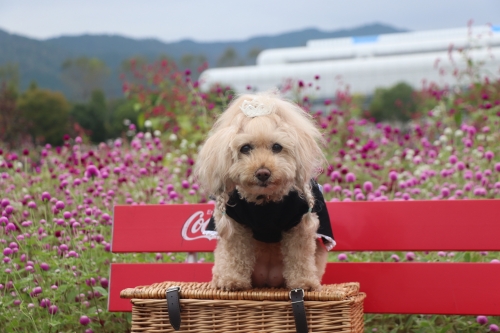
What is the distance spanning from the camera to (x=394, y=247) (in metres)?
3.49

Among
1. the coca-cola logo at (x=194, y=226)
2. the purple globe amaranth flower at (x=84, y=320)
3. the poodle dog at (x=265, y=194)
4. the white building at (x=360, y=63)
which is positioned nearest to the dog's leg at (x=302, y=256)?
the poodle dog at (x=265, y=194)

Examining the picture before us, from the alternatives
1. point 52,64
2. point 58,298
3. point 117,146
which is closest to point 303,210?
point 58,298

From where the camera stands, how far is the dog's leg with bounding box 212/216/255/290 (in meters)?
2.93

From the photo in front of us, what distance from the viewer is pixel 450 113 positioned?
6.51 m

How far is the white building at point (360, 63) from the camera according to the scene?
5609 centimetres

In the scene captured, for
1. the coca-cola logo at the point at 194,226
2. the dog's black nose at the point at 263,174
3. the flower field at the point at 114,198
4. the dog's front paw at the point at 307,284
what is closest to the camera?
the dog's black nose at the point at 263,174

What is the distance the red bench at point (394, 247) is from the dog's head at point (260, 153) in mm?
873

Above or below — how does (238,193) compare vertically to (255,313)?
above

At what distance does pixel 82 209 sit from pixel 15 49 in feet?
334

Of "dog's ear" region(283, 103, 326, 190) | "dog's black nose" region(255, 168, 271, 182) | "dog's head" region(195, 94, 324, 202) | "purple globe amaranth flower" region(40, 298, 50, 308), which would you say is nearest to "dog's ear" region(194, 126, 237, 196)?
"dog's head" region(195, 94, 324, 202)

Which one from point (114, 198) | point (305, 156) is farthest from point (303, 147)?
point (114, 198)

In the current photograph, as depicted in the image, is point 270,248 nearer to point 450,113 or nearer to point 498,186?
point 498,186

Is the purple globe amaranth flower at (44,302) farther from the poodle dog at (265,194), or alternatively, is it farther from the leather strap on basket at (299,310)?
the leather strap on basket at (299,310)

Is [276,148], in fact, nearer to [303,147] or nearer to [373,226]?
[303,147]
